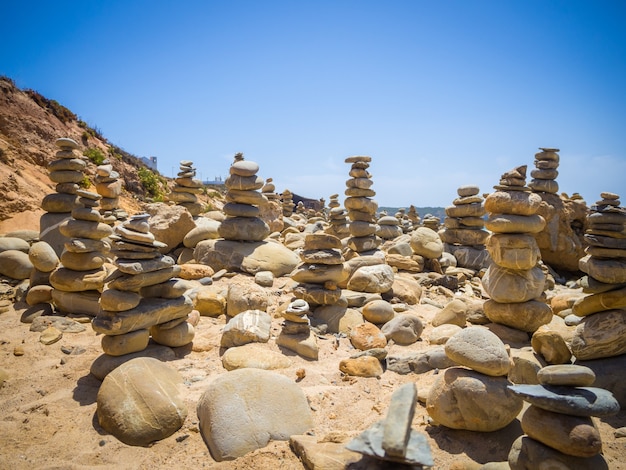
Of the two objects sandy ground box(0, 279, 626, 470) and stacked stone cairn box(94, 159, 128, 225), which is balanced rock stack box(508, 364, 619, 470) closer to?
sandy ground box(0, 279, 626, 470)

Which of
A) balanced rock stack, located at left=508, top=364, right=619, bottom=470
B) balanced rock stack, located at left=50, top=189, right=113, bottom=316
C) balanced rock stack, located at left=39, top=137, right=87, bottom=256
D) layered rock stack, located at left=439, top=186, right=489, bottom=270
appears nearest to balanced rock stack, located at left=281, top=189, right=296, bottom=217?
layered rock stack, located at left=439, top=186, right=489, bottom=270

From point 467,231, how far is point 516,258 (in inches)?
308

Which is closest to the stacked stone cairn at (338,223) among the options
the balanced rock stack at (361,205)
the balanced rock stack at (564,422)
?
the balanced rock stack at (361,205)

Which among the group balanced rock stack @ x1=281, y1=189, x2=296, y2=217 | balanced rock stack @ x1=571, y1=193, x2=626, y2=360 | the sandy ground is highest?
balanced rock stack @ x1=281, y1=189, x2=296, y2=217

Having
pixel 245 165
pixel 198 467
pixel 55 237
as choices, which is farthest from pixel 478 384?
pixel 55 237

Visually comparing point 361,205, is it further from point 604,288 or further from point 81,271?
point 81,271

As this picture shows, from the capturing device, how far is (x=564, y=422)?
3.21m

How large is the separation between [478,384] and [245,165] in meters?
8.70

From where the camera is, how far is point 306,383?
4.91 metres

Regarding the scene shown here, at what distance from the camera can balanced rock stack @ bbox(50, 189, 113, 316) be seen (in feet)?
21.9

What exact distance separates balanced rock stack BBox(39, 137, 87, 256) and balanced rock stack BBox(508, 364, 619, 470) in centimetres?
1088

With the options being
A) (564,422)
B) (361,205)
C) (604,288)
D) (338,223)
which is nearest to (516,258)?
(604,288)

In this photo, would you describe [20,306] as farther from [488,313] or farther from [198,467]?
[488,313]

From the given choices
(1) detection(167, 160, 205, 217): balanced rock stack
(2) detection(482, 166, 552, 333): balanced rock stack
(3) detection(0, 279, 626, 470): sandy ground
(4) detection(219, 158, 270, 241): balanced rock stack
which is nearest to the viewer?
(3) detection(0, 279, 626, 470): sandy ground
